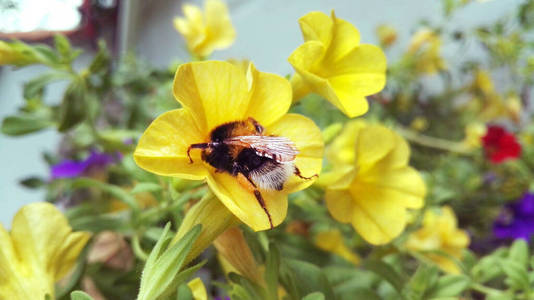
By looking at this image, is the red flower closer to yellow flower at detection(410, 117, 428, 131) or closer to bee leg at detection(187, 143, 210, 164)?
yellow flower at detection(410, 117, 428, 131)

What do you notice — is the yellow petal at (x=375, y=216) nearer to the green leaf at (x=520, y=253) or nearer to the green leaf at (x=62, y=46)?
the green leaf at (x=520, y=253)

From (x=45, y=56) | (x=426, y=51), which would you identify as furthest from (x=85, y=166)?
(x=426, y=51)

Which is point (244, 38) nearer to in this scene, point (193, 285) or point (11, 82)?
point (11, 82)

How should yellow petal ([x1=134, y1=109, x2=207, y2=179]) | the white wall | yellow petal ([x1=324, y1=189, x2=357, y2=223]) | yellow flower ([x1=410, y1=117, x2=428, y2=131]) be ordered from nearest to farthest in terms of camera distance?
yellow petal ([x1=134, y1=109, x2=207, y2=179]) → yellow petal ([x1=324, y1=189, x2=357, y2=223]) → the white wall → yellow flower ([x1=410, y1=117, x2=428, y2=131])

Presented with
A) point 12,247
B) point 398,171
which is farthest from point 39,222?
point 398,171

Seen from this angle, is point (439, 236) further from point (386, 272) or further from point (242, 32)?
point (242, 32)

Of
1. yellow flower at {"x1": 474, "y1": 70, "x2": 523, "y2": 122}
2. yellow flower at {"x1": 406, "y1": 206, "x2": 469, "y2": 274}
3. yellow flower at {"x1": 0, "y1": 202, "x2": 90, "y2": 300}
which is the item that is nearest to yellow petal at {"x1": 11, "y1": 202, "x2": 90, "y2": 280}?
yellow flower at {"x1": 0, "y1": 202, "x2": 90, "y2": 300}

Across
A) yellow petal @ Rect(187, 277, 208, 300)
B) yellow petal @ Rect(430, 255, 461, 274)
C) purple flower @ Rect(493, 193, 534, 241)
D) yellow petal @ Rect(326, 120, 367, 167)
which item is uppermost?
yellow petal @ Rect(187, 277, 208, 300)

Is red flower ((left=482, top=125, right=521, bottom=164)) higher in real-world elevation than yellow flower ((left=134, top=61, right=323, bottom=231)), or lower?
lower
